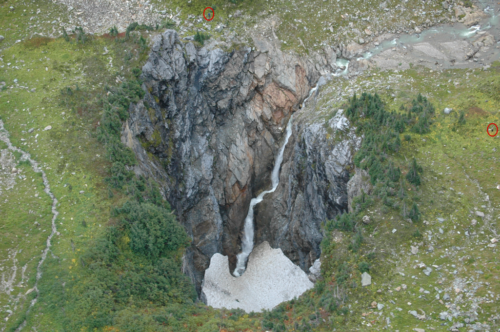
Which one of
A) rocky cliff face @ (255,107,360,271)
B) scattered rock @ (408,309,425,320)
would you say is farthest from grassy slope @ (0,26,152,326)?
scattered rock @ (408,309,425,320)

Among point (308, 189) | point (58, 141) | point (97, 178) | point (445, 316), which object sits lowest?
point (308, 189)

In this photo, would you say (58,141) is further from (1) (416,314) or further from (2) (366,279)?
(1) (416,314)

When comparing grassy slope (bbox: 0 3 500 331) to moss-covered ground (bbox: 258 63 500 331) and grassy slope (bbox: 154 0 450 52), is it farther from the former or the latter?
grassy slope (bbox: 154 0 450 52)

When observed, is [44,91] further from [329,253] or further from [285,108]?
[329,253]

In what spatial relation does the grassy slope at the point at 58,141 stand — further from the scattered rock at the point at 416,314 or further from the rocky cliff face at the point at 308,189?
the scattered rock at the point at 416,314

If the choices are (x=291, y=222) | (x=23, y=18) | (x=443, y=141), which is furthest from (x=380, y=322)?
(x=23, y=18)

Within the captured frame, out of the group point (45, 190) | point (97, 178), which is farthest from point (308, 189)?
point (45, 190)
